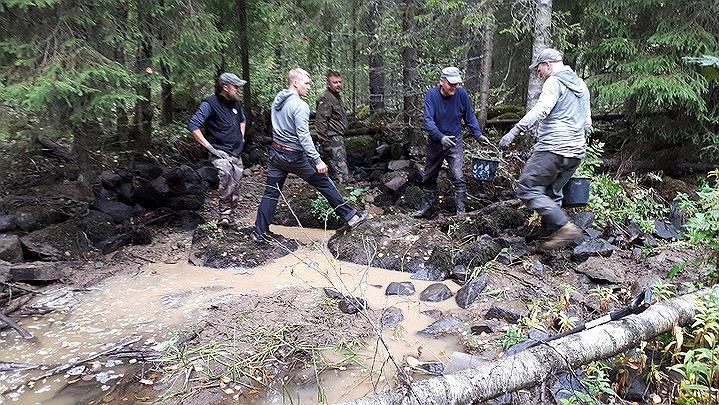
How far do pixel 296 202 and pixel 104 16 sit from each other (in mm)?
3889

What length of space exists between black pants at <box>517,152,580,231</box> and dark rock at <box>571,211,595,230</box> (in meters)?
0.79

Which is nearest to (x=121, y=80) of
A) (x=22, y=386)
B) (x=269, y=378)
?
(x=22, y=386)

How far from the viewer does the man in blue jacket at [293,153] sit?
20.5ft

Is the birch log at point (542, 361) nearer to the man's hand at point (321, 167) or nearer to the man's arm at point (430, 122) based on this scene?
the man's hand at point (321, 167)

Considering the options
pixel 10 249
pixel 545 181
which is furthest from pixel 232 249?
pixel 545 181

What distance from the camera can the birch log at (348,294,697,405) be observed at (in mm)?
2584

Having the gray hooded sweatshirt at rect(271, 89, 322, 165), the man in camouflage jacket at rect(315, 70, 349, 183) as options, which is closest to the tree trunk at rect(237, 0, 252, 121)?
the man in camouflage jacket at rect(315, 70, 349, 183)

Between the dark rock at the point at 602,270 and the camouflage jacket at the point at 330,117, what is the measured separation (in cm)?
514

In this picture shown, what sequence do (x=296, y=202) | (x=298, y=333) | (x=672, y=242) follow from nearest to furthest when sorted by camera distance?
(x=298, y=333) < (x=672, y=242) < (x=296, y=202)

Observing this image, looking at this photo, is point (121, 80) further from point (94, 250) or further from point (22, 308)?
point (22, 308)

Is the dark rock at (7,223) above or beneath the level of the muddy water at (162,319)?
above

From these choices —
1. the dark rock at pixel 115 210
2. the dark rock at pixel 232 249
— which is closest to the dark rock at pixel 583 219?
the dark rock at pixel 232 249

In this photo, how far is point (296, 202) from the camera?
27.3 feet

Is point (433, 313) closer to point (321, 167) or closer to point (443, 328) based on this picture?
point (443, 328)
